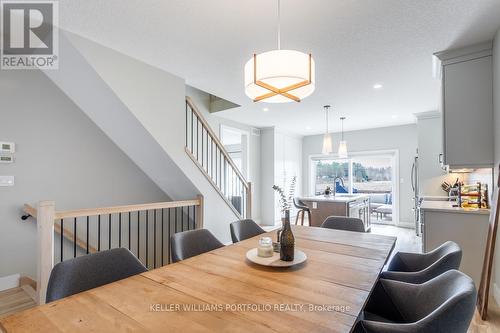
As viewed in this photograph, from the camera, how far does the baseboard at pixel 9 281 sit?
281 centimetres

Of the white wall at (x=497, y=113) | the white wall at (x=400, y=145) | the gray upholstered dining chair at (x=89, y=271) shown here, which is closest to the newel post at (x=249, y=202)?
the gray upholstered dining chair at (x=89, y=271)

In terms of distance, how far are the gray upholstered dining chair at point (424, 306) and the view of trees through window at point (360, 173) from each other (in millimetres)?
6088

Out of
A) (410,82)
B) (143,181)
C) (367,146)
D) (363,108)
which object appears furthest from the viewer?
(367,146)

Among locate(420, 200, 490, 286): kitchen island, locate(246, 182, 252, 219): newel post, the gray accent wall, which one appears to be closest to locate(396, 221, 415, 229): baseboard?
locate(420, 200, 490, 286): kitchen island


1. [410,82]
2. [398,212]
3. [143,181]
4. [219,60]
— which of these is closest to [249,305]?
[219,60]

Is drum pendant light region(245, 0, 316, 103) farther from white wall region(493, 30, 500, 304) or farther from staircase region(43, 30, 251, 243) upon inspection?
white wall region(493, 30, 500, 304)

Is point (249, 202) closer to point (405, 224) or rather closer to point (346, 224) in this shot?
point (346, 224)

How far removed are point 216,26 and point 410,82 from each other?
2.93m

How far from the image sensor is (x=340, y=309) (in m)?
1.03

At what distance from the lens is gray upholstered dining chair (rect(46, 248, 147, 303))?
4.34 feet

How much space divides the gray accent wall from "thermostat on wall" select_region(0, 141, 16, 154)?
0.17ft

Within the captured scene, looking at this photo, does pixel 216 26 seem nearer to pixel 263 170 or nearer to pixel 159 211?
pixel 159 211

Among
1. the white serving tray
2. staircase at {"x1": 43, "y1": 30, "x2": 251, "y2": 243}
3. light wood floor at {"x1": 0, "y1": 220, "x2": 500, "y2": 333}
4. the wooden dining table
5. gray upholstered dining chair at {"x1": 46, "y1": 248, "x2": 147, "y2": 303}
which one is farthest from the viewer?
staircase at {"x1": 43, "y1": 30, "x2": 251, "y2": 243}

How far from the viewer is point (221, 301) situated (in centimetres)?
109
